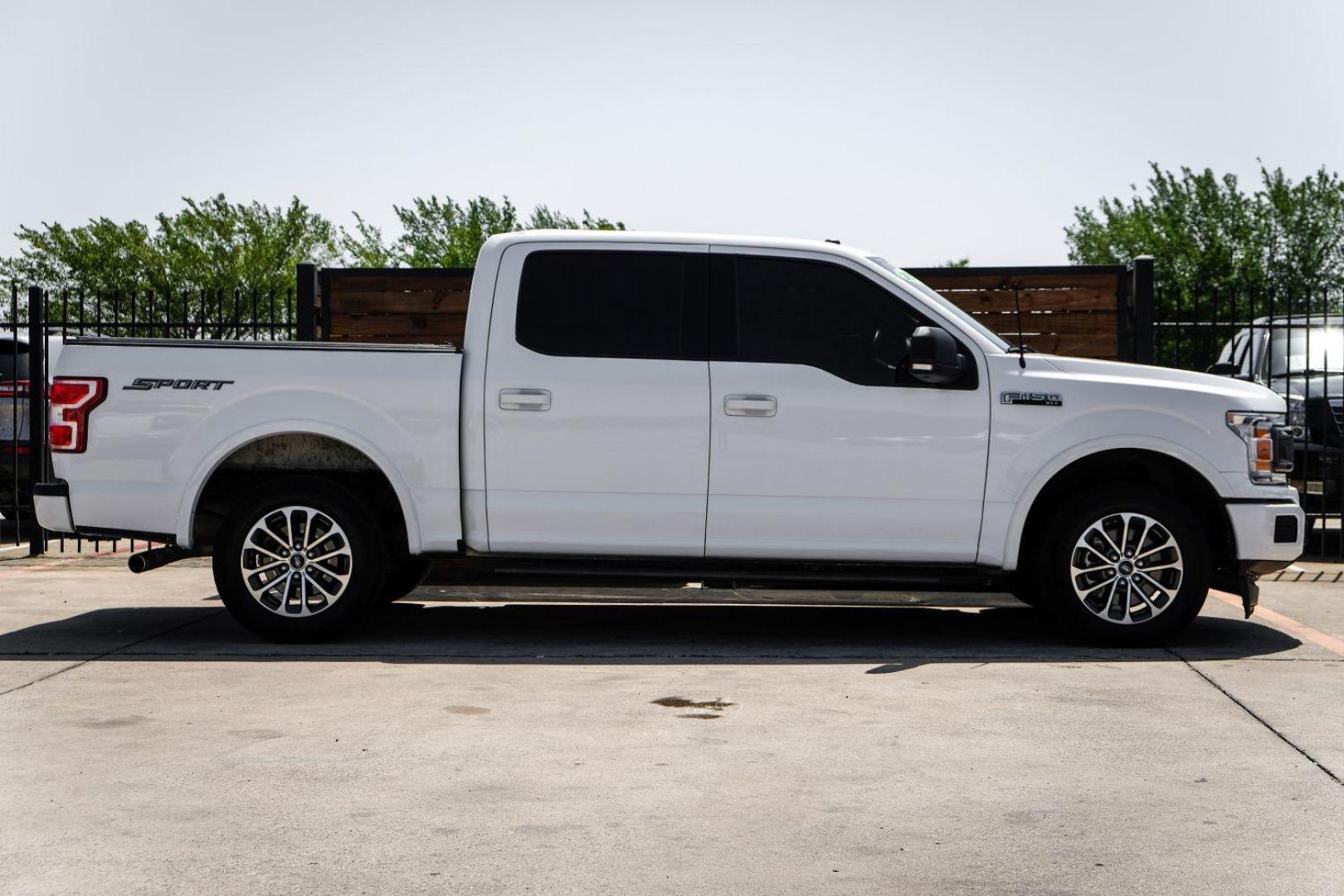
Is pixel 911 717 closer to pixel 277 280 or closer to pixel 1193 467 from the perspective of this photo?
pixel 1193 467

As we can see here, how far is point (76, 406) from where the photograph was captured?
809cm

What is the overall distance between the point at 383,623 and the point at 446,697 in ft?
8.16

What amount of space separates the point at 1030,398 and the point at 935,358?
597mm

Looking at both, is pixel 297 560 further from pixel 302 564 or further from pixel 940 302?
pixel 940 302

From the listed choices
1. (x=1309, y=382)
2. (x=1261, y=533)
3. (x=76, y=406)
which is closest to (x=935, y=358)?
(x=1261, y=533)

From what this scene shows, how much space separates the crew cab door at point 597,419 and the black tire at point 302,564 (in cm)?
70

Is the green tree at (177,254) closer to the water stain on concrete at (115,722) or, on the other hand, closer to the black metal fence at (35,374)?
the black metal fence at (35,374)

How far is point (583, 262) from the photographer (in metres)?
8.21

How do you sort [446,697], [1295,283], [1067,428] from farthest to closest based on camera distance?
1. [1295,283]
2. [1067,428]
3. [446,697]

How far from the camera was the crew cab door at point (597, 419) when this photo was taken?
7922 mm

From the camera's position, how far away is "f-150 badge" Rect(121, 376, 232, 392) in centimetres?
805

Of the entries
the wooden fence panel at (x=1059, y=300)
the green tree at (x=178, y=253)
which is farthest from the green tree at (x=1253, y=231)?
the wooden fence panel at (x=1059, y=300)

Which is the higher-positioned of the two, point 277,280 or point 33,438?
point 277,280

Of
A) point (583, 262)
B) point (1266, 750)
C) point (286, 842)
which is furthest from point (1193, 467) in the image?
point (286, 842)
